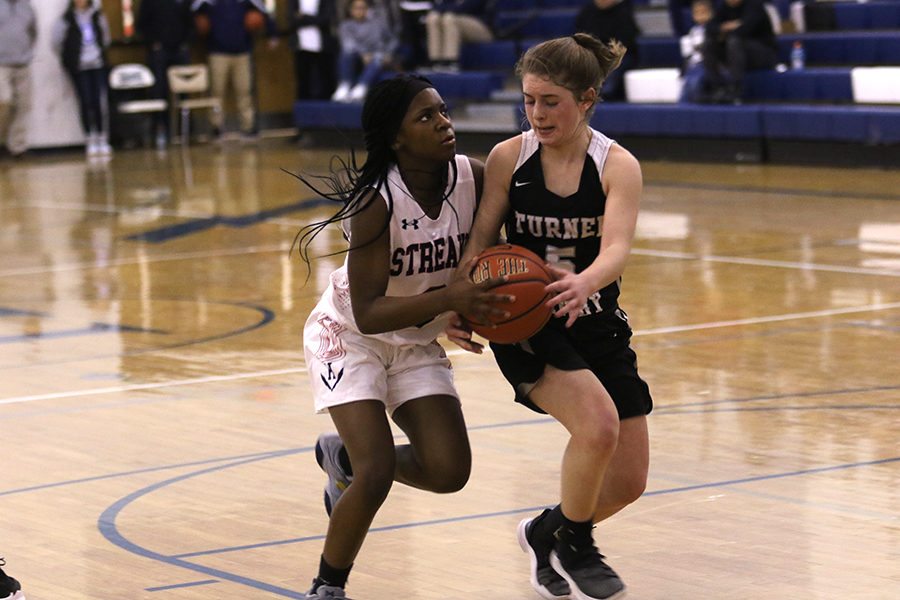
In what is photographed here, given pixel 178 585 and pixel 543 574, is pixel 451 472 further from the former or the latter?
pixel 178 585

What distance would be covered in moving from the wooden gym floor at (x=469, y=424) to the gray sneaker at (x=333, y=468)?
18cm

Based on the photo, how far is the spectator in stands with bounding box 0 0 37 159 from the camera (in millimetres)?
18188

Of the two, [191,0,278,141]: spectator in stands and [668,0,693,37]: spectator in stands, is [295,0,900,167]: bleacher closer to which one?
[668,0,693,37]: spectator in stands

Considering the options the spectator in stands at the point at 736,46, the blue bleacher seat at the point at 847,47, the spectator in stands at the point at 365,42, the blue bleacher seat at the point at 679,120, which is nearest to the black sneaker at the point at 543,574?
the blue bleacher seat at the point at 679,120

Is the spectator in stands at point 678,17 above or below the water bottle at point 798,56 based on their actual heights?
above

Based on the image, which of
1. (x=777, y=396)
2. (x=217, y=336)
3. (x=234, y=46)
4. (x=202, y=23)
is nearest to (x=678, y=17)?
(x=234, y=46)

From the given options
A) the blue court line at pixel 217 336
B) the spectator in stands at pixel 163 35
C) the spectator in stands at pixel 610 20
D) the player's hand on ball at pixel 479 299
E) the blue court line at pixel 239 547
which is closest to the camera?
the player's hand on ball at pixel 479 299

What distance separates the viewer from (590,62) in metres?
3.58

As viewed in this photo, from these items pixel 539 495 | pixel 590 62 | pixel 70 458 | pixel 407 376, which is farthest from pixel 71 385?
pixel 590 62

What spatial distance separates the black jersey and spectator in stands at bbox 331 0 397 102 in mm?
15124

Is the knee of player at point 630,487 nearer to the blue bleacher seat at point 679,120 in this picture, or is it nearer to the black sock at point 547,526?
the black sock at point 547,526

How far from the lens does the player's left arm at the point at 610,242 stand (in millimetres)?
3410

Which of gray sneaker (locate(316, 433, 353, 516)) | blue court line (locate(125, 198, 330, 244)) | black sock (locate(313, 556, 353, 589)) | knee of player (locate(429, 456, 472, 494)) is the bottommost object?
blue court line (locate(125, 198, 330, 244))

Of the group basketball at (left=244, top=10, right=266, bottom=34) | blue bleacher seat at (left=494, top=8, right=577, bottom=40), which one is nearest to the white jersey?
blue bleacher seat at (left=494, top=8, right=577, bottom=40)
